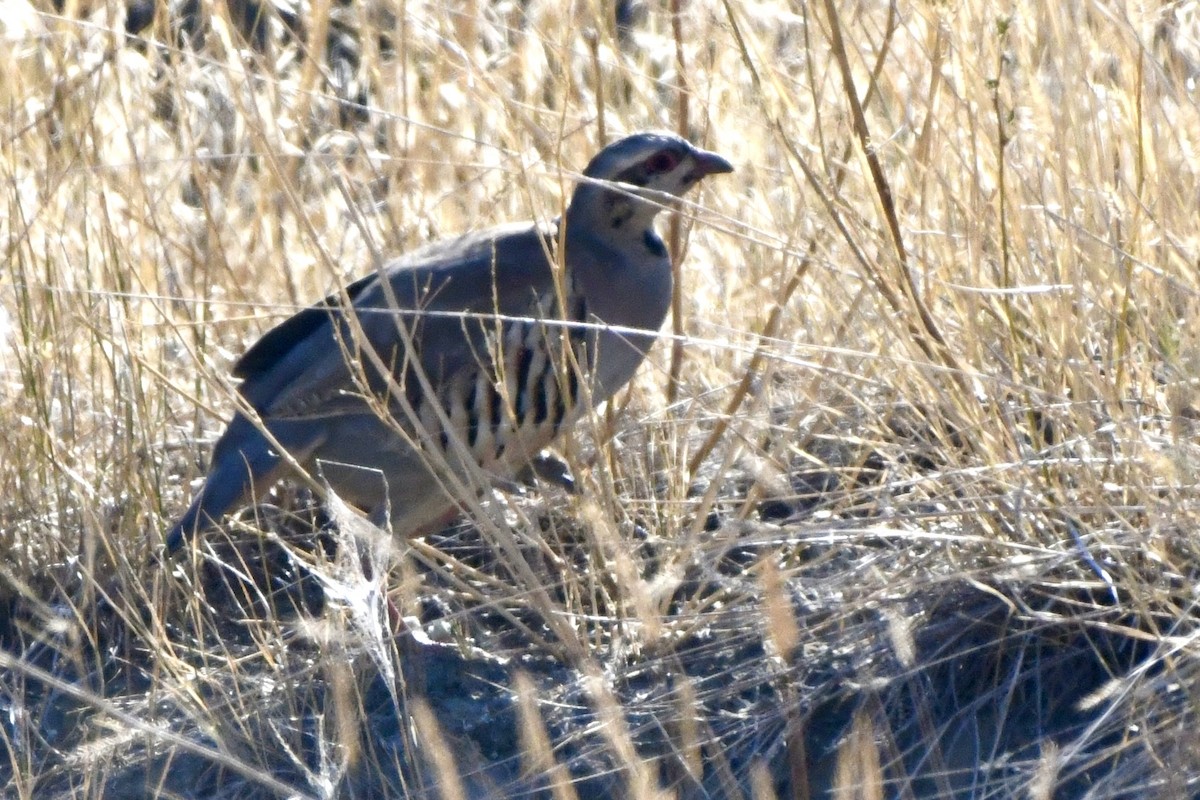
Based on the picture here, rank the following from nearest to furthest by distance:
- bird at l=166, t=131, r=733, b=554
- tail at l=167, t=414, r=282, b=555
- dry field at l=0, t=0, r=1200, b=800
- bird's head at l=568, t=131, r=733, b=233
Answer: dry field at l=0, t=0, r=1200, b=800
tail at l=167, t=414, r=282, b=555
bird at l=166, t=131, r=733, b=554
bird's head at l=568, t=131, r=733, b=233

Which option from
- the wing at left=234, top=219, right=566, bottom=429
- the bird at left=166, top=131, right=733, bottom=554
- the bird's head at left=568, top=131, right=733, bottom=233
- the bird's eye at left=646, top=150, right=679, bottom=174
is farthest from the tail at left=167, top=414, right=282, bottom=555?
the bird's eye at left=646, top=150, right=679, bottom=174

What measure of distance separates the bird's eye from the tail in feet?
3.56

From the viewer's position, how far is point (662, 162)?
157 inches

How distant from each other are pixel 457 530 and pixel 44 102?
6.54ft

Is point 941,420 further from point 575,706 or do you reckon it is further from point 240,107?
point 240,107

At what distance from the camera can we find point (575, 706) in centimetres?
300

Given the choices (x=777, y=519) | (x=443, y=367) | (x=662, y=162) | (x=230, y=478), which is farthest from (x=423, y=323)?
(x=777, y=519)

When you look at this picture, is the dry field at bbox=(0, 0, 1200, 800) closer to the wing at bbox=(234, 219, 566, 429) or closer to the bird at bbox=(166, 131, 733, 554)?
the bird at bbox=(166, 131, 733, 554)

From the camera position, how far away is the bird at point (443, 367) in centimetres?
379

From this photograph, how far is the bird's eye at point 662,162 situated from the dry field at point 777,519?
18cm

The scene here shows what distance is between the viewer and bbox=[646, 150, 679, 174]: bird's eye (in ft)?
13.0

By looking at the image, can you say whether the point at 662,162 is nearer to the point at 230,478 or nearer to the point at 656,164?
the point at 656,164

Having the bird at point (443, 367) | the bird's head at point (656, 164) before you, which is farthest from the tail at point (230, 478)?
the bird's head at point (656, 164)

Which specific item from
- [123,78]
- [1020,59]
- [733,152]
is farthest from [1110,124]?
[123,78]
